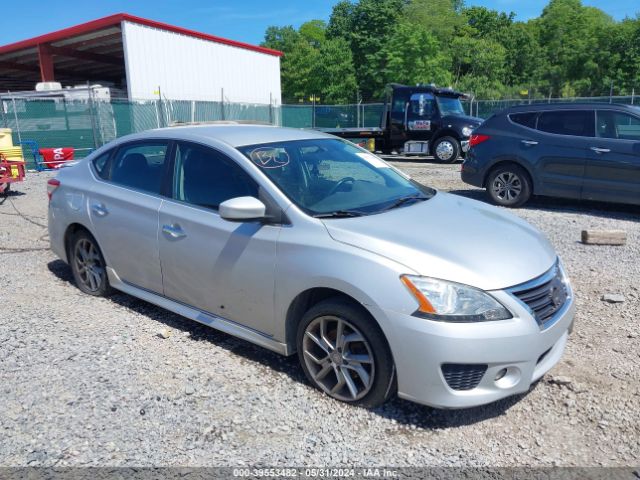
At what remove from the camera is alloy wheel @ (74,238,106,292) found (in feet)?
15.9

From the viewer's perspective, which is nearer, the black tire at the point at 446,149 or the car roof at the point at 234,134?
the car roof at the point at 234,134

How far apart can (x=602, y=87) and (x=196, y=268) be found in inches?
2371

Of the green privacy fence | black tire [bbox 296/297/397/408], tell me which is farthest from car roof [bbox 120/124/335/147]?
the green privacy fence

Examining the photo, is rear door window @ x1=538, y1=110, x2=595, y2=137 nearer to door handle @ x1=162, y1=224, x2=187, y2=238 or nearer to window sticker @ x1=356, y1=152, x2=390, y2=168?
window sticker @ x1=356, y1=152, x2=390, y2=168

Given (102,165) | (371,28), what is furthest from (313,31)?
(102,165)

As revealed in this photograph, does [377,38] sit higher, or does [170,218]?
[377,38]

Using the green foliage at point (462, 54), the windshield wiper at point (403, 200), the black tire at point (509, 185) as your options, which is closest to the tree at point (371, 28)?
the green foliage at point (462, 54)

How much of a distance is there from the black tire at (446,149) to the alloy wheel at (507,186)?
8159 mm

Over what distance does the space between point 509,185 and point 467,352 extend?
708 centimetres

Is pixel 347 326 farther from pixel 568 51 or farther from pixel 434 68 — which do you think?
pixel 568 51

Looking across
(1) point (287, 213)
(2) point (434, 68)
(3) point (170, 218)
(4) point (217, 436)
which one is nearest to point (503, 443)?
(4) point (217, 436)

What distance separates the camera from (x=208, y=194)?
3859mm

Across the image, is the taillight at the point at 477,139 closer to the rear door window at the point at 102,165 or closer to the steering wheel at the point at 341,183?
the steering wheel at the point at 341,183

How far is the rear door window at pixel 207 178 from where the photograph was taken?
3676 millimetres
